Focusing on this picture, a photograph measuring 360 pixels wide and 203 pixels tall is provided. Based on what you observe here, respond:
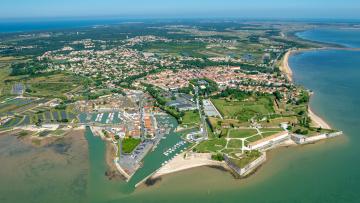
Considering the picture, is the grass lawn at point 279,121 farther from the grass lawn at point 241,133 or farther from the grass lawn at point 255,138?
the grass lawn at point 255,138

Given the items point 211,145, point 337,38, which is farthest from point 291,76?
point 337,38

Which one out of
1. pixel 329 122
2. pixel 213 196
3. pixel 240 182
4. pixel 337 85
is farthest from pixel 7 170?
pixel 337 85

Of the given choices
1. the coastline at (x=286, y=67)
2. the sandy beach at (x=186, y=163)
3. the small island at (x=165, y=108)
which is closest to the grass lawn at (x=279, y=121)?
the small island at (x=165, y=108)

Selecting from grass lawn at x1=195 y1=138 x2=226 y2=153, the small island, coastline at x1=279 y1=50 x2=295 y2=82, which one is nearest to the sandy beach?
the small island

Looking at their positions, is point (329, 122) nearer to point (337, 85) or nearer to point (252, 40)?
point (337, 85)

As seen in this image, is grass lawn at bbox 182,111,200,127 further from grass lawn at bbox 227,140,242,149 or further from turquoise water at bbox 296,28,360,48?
turquoise water at bbox 296,28,360,48

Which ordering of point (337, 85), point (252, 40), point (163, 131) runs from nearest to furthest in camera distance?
point (163, 131), point (337, 85), point (252, 40)
